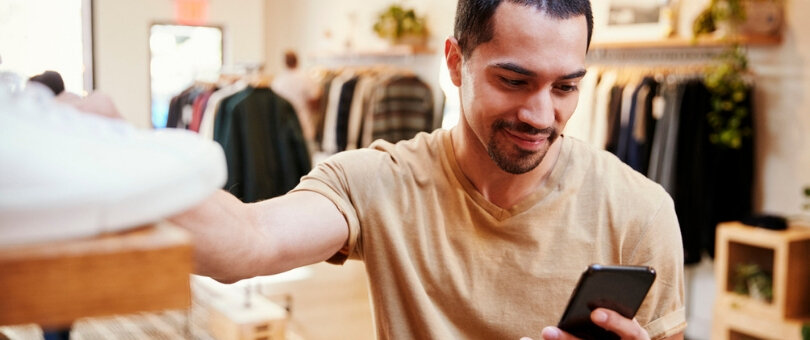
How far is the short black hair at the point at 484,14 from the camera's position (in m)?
1.27

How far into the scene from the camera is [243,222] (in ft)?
3.19

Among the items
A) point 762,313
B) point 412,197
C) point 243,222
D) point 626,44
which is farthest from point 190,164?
point 626,44

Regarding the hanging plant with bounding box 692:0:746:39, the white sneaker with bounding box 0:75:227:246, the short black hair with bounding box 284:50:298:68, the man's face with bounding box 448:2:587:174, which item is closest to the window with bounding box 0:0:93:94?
the short black hair with bounding box 284:50:298:68

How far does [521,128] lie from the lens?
128 cm

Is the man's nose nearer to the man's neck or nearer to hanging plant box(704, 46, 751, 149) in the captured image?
the man's neck

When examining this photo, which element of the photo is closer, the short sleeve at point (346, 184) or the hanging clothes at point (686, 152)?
the short sleeve at point (346, 184)

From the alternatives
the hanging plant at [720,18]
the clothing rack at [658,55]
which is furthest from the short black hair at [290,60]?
the hanging plant at [720,18]

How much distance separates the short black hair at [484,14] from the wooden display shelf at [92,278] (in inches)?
38.1

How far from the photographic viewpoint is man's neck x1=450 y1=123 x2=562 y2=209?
1.36m

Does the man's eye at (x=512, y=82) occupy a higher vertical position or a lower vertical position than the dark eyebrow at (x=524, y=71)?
lower

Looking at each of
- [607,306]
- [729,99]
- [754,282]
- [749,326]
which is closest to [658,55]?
[729,99]

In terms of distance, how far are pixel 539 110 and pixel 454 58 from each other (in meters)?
0.30

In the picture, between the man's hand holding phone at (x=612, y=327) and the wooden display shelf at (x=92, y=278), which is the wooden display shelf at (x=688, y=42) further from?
the wooden display shelf at (x=92, y=278)

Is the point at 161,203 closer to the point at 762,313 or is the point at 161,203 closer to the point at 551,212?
the point at 551,212
